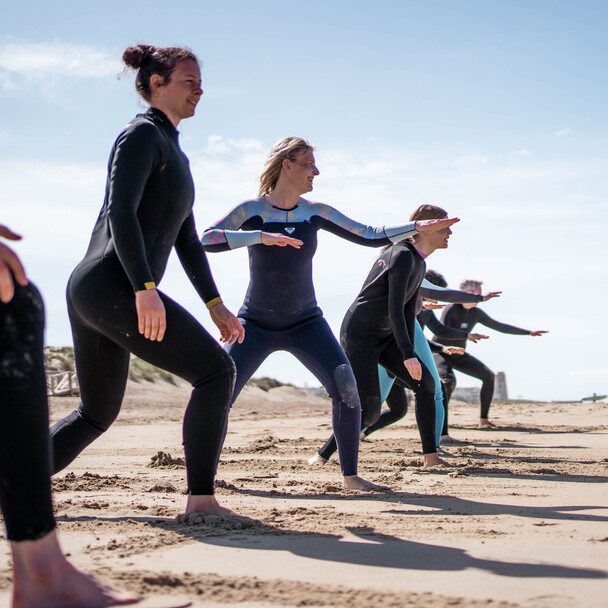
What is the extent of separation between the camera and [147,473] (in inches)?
241

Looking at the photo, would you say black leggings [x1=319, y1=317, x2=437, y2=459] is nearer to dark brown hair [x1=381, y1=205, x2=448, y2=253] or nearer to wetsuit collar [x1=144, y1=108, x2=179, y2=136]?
dark brown hair [x1=381, y1=205, x2=448, y2=253]

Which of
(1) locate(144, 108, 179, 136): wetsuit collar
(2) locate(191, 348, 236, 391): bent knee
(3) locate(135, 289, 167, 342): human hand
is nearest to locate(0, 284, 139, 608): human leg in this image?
(3) locate(135, 289, 167, 342): human hand

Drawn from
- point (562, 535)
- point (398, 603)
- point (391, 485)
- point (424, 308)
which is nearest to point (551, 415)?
point (424, 308)

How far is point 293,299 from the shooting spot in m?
5.37

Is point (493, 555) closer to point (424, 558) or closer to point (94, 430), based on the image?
point (424, 558)

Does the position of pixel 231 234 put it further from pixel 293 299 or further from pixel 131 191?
pixel 131 191

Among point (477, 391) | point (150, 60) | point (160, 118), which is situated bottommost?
point (477, 391)

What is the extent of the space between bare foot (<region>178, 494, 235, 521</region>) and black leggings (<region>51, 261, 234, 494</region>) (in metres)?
0.03

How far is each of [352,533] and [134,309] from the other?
1.33m

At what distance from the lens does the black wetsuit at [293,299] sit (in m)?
5.17

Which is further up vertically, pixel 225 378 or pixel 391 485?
pixel 225 378

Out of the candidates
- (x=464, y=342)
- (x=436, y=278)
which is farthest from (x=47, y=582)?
(x=464, y=342)

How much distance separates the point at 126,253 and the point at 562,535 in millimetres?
2163

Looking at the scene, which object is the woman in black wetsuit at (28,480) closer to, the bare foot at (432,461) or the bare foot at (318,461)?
the bare foot at (318,461)
